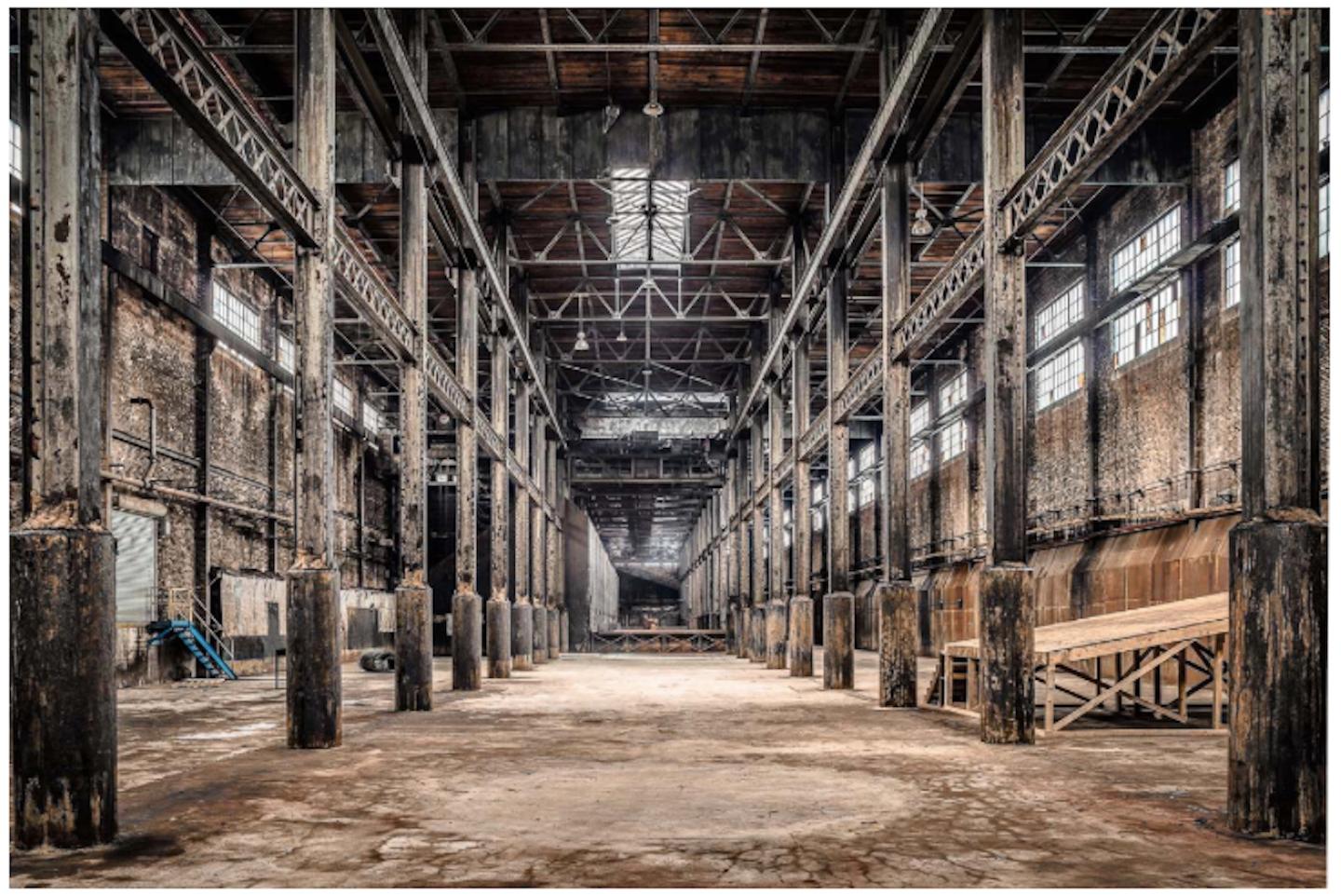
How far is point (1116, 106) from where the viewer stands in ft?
33.1

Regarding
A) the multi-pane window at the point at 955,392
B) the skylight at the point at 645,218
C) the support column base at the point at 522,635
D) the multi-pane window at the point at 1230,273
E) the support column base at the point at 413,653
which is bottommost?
the support column base at the point at 522,635

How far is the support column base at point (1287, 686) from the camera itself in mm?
6668

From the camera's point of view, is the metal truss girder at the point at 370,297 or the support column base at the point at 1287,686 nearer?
the support column base at the point at 1287,686

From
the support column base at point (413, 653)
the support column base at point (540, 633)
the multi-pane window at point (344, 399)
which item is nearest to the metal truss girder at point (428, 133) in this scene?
the support column base at point (413, 653)

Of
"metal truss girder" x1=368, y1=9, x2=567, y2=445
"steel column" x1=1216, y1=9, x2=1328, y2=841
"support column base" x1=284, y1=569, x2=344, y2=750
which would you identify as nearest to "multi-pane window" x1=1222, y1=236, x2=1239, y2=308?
"metal truss girder" x1=368, y1=9, x2=567, y2=445

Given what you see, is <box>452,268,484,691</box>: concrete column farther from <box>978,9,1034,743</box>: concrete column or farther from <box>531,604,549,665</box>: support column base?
<box>531,604,549,665</box>: support column base

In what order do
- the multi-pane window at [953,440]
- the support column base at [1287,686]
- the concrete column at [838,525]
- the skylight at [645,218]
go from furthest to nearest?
the multi-pane window at [953,440] < the skylight at [645,218] < the concrete column at [838,525] < the support column base at [1287,686]

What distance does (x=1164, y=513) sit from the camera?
21.2 metres

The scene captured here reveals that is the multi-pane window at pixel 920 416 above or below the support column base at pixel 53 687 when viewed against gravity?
above

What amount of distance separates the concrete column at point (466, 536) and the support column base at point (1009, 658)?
1057 centimetres

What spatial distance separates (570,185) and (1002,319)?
13435 millimetres

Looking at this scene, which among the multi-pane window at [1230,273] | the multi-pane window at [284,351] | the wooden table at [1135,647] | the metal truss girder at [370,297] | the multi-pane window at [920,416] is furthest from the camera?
the multi-pane window at [920,416]

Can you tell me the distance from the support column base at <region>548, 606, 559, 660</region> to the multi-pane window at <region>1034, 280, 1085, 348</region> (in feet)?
55.8

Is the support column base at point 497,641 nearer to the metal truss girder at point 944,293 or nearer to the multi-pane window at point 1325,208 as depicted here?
the metal truss girder at point 944,293
